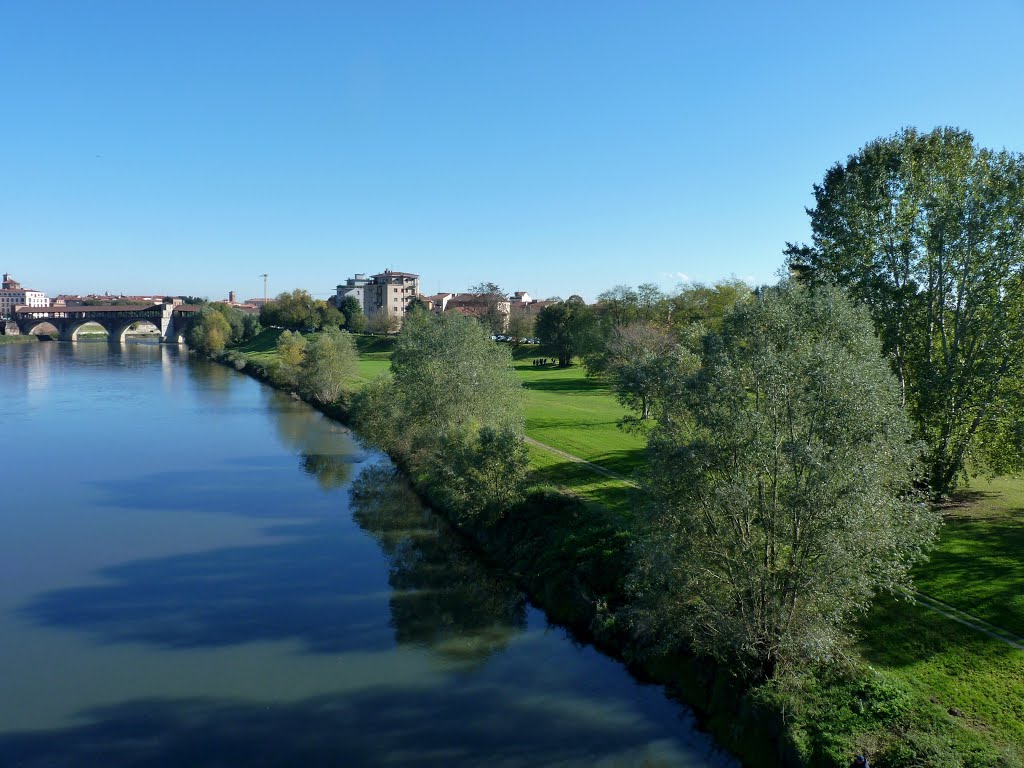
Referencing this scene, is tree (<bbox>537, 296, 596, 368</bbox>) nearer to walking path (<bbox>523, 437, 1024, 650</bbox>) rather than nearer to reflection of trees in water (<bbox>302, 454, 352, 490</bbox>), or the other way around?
reflection of trees in water (<bbox>302, 454, 352, 490</bbox>)

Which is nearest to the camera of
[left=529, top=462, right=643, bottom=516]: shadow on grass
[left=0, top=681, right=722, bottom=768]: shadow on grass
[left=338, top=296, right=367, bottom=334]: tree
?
[left=0, top=681, right=722, bottom=768]: shadow on grass

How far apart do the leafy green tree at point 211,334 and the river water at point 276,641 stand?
7046cm

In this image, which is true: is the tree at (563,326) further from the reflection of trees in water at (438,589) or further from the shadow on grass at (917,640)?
the shadow on grass at (917,640)

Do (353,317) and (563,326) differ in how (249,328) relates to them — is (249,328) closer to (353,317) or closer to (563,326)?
(353,317)

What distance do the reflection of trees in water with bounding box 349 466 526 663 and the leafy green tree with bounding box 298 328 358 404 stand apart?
26.3m

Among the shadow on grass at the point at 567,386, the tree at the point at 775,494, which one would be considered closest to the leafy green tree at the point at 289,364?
the shadow on grass at the point at 567,386

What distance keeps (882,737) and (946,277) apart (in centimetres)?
1557

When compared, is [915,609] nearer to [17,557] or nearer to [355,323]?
[17,557]

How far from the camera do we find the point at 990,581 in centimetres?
1680

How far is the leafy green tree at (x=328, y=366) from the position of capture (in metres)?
55.8

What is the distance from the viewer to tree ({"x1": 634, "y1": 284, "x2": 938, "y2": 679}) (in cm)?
1339

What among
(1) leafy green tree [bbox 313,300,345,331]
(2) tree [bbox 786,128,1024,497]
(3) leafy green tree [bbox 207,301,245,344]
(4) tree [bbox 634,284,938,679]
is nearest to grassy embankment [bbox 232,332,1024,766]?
(4) tree [bbox 634,284,938,679]

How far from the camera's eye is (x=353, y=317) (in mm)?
112000

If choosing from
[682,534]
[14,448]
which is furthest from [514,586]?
[14,448]
